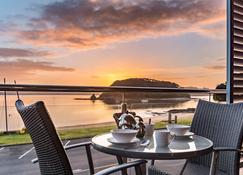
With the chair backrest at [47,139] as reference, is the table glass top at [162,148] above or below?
below

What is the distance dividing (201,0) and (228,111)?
333 centimetres

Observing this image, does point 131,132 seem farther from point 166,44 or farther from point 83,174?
point 166,44

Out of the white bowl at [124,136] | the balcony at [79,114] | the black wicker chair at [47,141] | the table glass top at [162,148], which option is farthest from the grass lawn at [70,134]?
the black wicker chair at [47,141]

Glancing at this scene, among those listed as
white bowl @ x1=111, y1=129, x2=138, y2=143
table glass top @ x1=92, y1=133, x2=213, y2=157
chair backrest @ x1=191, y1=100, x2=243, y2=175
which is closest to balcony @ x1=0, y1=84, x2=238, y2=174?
chair backrest @ x1=191, y1=100, x2=243, y2=175

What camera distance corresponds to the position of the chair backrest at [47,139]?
1351mm

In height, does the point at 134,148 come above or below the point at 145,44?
below

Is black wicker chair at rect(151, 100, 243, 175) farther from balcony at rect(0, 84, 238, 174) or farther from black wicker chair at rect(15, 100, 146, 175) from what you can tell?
black wicker chair at rect(15, 100, 146, 175)

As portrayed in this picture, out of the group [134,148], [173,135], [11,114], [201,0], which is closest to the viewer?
[134,148]

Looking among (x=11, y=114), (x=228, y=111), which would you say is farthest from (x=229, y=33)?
(x=11, y=114)

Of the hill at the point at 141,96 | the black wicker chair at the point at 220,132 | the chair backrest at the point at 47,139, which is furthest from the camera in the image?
the hill at the point at 141,96

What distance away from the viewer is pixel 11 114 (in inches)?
106

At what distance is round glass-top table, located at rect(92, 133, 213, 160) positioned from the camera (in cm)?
165

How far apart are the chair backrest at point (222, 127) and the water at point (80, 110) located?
2.05ft

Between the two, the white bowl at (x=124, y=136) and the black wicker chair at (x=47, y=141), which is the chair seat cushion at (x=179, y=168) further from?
the black wicker chair at (x=47, y=141)
